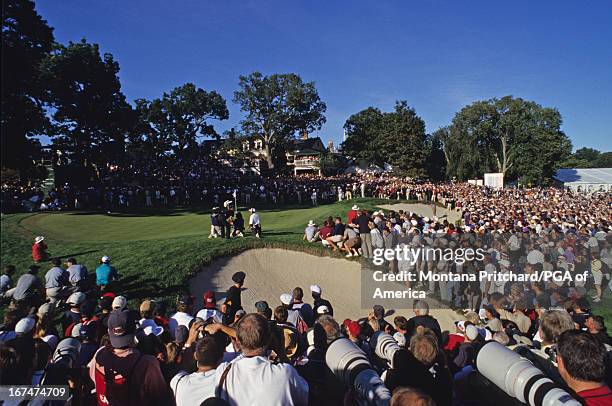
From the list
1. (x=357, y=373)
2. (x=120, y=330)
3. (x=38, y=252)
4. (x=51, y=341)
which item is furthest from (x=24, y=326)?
(x=38, y=252)

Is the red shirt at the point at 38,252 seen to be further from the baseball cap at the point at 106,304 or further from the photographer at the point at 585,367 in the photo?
the photographer at the point at 585,367

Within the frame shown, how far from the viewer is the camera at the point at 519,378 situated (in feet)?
8.64

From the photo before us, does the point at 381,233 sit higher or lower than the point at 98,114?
lower

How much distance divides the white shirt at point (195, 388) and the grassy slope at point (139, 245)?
7.78m

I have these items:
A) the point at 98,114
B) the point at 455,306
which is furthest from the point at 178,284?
the point at 98,114

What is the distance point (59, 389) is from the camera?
3.41 meters

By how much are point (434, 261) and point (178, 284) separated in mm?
8242

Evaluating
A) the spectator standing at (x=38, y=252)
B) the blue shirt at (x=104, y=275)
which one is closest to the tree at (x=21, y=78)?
the spectator standing at (x=38, y=252)

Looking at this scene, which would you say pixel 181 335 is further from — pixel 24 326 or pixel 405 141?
pixel 405 141

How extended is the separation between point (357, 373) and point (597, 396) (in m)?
1.89

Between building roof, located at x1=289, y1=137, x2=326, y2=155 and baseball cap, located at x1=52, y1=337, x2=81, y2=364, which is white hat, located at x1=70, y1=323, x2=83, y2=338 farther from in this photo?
building roof, located at x1=289, y1=137, x2=326, y2=155

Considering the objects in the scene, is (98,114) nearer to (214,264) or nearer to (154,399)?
(214,264)

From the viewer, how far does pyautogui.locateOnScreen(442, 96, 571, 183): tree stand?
195 feet

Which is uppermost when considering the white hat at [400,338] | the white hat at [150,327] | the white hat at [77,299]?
the white hat at [77,299]
